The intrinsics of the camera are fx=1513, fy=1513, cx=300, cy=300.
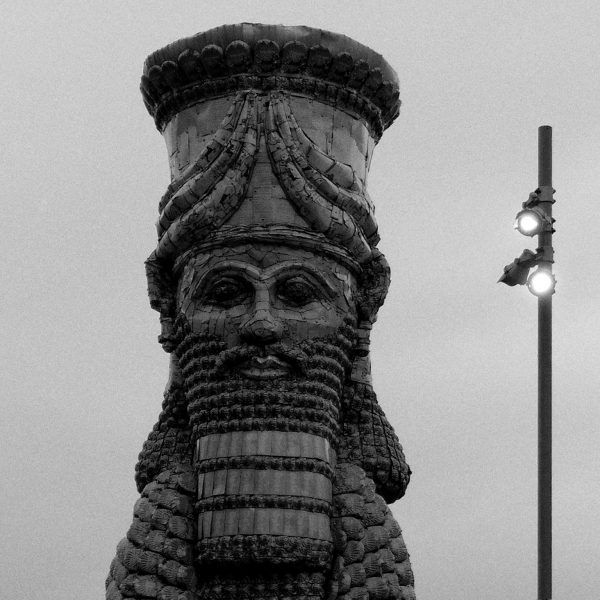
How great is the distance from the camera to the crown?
49.6 ft

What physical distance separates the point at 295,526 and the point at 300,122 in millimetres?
4098

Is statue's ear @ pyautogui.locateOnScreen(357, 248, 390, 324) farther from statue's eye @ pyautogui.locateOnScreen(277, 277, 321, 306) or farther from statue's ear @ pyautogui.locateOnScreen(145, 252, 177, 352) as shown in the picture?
statue's ear @ pyautogui.locateOnScreen(145, 252, 177, 352)

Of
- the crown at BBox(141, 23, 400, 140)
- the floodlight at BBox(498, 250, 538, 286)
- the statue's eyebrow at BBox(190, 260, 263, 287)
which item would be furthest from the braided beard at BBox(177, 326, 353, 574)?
the crown at BBox(141, 23, 400, 140)

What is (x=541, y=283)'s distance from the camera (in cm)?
1395

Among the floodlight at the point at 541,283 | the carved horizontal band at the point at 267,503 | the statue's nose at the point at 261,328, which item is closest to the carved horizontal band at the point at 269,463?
the carved horizontal band at the point at 267,503

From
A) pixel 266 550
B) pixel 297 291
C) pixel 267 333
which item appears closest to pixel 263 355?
pixel 267 333

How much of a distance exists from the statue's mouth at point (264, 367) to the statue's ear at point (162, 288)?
127 cm

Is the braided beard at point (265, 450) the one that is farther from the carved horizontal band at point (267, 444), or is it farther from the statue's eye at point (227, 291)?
the statue's eye at point (227, 291)

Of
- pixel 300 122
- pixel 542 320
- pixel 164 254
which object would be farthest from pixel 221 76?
pixel 542 320

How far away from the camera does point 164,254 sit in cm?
1534

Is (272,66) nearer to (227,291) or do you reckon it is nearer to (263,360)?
(227,291)

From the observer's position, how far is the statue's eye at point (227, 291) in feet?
48.2

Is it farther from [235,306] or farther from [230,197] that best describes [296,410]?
[230,197]

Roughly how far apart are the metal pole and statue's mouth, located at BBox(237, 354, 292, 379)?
2.45 meters
